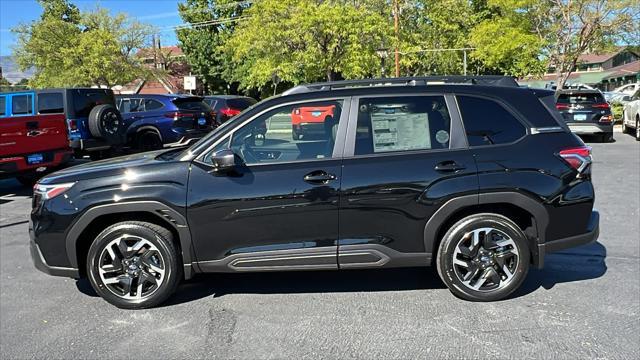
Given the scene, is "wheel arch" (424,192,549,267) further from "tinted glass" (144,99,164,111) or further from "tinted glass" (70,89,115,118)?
"tinted glass" (144,99,164,111)

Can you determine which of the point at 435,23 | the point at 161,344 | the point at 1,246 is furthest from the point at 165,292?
the point at 435,23

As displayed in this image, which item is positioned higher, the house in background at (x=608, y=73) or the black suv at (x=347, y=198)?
the house in background at (x=608, y=73)

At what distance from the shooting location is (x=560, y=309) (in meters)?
3.91

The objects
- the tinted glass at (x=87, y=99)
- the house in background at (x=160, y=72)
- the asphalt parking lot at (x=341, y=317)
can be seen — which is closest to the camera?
the asphalt parking lot at (x=341, y=317)

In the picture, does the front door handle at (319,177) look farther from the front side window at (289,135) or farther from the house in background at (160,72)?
the house in background at (160,72)

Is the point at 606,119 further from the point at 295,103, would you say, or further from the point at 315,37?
→ the point at 295,103

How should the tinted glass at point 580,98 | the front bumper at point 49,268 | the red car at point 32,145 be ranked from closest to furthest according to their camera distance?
the front bumper at point 49,268, the red car at point 32,145, the tinted glass at point 580,98

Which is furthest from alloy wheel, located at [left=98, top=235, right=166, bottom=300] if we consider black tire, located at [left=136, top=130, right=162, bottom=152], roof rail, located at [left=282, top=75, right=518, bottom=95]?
black tire, located at [left=136, top=130, right=162, bottom=152]

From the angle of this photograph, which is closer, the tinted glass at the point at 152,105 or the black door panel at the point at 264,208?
the black door panel at the point at 264,208

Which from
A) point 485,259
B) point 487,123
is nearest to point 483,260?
point 485,259

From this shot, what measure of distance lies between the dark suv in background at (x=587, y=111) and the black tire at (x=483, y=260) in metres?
11.8

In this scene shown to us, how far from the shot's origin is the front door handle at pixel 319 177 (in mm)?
3848

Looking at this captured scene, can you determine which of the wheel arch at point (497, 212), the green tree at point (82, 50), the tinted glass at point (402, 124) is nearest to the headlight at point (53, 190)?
the tinted glass at point (402, 124)

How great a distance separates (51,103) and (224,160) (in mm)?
9373
